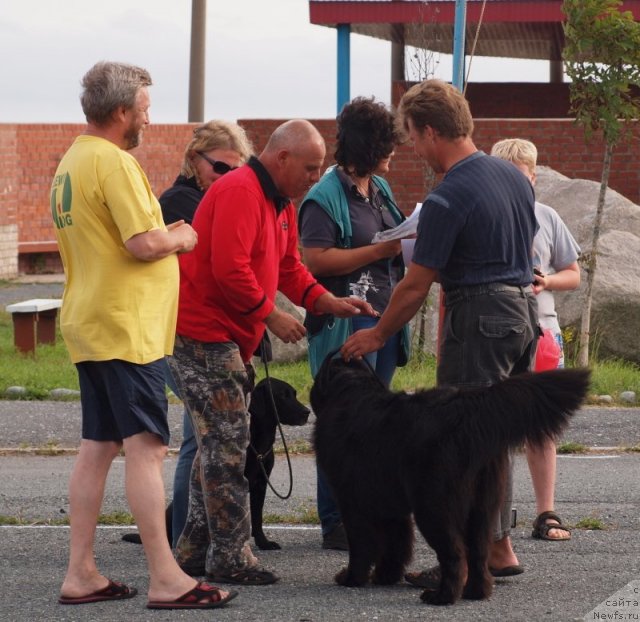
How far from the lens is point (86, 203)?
471 centimetres

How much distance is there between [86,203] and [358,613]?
1960 millimetres

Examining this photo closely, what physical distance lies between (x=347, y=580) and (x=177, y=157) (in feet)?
69.2

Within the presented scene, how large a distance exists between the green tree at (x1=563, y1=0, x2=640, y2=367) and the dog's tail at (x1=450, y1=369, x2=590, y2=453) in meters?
7.05

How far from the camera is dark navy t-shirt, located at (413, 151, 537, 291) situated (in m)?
5.04

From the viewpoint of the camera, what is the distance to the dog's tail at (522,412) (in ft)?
15.7

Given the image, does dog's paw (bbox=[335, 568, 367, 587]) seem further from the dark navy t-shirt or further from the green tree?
the green tree

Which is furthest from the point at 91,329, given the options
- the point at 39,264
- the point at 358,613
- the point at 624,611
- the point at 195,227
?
the point at 39,264

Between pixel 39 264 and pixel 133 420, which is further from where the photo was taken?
pixel 39 264

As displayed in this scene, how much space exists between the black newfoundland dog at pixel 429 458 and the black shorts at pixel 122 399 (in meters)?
0.82

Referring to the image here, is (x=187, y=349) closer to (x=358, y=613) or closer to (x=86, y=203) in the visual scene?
(x=86, y=203)

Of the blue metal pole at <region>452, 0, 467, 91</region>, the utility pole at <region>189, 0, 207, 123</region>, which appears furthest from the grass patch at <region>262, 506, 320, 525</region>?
the utility pole at <region>189, 0, 207, 123</region>

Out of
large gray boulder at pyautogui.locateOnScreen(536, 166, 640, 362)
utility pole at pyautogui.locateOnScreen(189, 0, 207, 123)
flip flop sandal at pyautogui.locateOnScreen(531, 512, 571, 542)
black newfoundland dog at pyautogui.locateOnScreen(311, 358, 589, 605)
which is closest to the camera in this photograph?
black newfoundland dog at pyautogui.locateOnScreen(311, 358, 589, 605)

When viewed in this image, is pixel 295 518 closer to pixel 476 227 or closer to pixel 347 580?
pixel 347 580

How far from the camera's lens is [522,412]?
4770 mm
